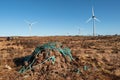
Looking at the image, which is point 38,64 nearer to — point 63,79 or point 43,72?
point 43,72

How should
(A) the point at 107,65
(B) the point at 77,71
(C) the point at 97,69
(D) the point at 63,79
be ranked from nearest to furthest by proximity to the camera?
(D) the point at 63,79, (B) the point at 77,71, (C) the point at 97,69, (A) the point at 107,65

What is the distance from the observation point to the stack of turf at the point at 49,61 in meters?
13.8

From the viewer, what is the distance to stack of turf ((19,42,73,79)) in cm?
1375

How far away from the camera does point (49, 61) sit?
14320 millimetres

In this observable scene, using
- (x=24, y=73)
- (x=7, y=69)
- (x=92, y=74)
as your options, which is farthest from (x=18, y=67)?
(x=92, y=74)

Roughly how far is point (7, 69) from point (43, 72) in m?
2.89

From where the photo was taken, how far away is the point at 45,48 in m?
15.2

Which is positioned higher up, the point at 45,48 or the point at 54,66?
the point at 45,48

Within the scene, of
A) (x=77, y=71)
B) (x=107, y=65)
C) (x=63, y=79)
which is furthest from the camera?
(x=107, y=65)

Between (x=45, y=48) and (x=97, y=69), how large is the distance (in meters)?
3.53

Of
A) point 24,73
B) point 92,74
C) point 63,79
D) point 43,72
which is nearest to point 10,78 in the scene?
point 24,73

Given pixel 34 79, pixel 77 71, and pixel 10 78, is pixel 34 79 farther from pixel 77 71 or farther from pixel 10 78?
pixel 77 71

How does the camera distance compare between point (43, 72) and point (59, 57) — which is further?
point (59, 57)

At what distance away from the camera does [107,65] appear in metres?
15.6
